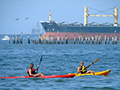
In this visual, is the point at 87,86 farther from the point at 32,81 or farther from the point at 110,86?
the point at 32,81

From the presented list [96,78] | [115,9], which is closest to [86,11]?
[115,9]

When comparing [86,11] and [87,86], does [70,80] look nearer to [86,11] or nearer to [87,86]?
[87,86]

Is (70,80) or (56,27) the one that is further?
(56,27)

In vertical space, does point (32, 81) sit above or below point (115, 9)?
below

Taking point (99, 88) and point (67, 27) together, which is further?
point (67, 27)

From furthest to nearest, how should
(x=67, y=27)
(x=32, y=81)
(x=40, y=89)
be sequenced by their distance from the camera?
1. (x=67, y=27)
2. (x=32, y=81)
3. (x=40, y=89)

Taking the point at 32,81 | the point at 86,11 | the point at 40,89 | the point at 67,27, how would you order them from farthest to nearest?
the point at 86,11
the point at 67,27
the point at 32,81
the point at 40,89

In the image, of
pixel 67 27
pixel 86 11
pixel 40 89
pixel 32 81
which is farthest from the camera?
pixel 86 11

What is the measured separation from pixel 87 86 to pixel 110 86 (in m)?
Answer: 1.73

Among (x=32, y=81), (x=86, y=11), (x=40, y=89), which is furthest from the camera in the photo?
(x=86, y=11)

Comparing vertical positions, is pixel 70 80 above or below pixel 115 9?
below

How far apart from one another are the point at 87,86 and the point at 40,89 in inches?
143

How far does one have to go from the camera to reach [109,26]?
145375 millimetres

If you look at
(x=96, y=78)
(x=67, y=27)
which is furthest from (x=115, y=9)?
(x=96, y=78)
